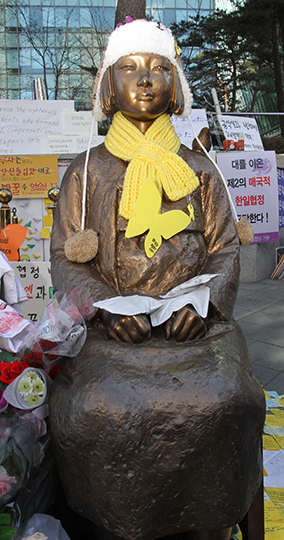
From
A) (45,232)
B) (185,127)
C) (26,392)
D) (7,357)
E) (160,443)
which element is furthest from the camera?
(185,127)

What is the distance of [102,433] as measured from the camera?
1.21 metres

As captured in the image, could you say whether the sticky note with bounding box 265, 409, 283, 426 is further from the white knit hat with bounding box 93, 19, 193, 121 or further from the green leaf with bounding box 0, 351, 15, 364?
the white knit hat with bounding box 93, 19, 193, 121

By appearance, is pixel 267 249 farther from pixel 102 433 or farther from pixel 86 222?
pixel 102 433

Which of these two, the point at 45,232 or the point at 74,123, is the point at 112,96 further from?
the point at 74,123

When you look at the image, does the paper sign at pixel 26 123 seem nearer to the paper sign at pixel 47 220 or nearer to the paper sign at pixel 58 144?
the paper sign at pixel 58 144

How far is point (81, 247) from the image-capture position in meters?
1.62

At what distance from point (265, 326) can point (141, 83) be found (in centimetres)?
355

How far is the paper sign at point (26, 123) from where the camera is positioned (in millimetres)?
4445

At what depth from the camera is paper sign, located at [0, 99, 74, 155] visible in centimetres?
445

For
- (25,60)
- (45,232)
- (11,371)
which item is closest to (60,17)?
(25,60)

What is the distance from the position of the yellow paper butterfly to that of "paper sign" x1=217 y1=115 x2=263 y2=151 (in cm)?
582

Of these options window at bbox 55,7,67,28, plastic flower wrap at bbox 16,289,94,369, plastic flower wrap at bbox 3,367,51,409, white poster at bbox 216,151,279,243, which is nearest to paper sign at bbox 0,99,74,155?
white poster at bbox 216,151,279,243

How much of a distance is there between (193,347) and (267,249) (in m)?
5.79

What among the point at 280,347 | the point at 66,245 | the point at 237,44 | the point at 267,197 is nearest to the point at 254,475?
the point at 66,245
